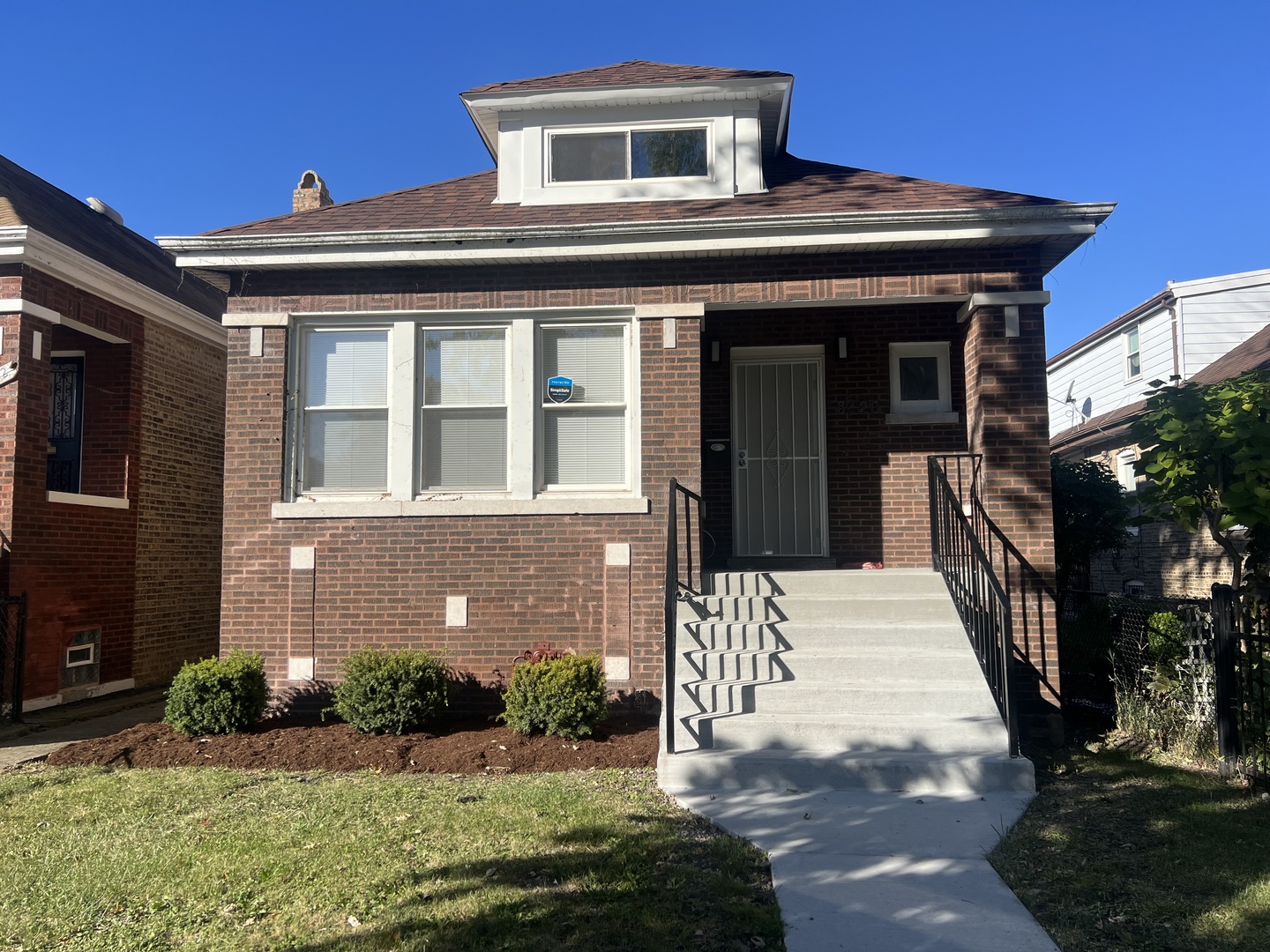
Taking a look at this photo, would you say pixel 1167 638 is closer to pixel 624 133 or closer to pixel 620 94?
pixel 624 133

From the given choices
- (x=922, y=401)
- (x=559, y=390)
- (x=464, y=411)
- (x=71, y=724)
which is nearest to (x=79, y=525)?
(x=71, y=724)

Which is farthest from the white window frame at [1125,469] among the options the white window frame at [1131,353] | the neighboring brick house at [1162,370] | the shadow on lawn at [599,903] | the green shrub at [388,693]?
the shadow on lawn at [599,903]

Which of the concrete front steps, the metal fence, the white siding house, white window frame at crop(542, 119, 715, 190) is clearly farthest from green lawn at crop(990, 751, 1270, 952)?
the white siding house

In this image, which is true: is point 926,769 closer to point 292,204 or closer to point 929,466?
point 929,466

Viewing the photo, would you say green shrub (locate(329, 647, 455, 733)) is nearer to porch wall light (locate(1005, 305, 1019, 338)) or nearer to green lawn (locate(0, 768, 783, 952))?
green lawn (locate(0, 768, 783, 952))

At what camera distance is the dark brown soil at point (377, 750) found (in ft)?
20.7

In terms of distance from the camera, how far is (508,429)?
8023 mm

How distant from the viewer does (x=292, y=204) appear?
43.3 feet

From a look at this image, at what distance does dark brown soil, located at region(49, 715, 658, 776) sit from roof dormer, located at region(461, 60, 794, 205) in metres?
4.93

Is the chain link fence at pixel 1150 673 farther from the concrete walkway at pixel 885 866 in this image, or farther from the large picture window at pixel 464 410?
the large picture window at pixel 464 410

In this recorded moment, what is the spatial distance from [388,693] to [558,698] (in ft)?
4.42

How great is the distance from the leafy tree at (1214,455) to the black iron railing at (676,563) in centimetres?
344

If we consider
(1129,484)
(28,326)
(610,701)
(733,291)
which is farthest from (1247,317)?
(28,326)

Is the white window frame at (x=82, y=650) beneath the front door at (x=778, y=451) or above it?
beneath
